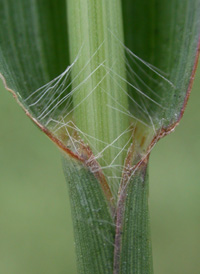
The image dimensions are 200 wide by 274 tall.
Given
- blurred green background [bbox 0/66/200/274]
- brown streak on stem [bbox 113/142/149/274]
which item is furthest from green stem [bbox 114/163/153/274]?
blurred green background [bbox 0/66/200/274]

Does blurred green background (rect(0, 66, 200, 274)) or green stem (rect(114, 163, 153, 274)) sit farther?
blurred green background (rect(0, 66, 200, 274))

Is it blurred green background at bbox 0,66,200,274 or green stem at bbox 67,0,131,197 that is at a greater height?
green stem at bbox 67,0,131,197

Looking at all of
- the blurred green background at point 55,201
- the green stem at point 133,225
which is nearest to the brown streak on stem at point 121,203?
the green stem at point 133,225

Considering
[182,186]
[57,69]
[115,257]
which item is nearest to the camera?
[115,257]

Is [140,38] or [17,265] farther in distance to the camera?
[17,265]

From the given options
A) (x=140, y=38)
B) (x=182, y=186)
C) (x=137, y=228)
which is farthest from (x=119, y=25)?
(x=182, y=186)

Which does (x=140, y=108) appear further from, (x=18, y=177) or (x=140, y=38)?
(x=18, y=177)

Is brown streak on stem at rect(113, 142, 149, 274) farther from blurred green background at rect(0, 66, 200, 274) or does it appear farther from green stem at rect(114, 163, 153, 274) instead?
blurred green background at rect(0, 66, 200, 274)
